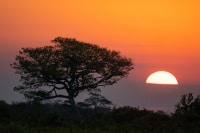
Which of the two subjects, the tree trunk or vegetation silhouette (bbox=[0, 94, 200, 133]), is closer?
vegetation silhouette (bbox=[0, 94, 200, 133])

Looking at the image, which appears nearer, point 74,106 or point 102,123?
point 102,123

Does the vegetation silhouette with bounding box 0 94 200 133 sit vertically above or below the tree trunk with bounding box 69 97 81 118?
below

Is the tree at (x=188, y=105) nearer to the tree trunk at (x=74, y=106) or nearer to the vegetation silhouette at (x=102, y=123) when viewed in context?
the vegetation silhouette at (x=102, y=123)

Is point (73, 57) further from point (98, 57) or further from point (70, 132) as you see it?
point (70, 132)

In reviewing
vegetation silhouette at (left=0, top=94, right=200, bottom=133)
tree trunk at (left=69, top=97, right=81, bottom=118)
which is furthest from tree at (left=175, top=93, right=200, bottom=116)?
tree trunk at (left=69, top=97, right=81, bottom=118)

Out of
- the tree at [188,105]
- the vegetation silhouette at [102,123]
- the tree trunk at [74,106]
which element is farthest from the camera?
the tree trunk at [74,106]

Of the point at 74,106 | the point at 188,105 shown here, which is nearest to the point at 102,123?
the point at 188,105

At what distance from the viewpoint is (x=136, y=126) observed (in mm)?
26750

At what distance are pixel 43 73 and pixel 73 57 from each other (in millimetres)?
→ 3761

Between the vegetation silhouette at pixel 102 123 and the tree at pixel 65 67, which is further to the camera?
the tree at pixel 65 67

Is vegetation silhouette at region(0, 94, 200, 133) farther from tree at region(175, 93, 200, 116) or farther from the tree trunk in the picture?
the tree trunk

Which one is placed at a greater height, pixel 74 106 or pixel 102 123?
pixel 74 106

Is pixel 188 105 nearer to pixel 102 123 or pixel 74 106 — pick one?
pixel 102 123

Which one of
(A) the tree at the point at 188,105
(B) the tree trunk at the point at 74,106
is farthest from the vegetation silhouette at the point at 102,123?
(B) the tree trunk at the point at 74,106
